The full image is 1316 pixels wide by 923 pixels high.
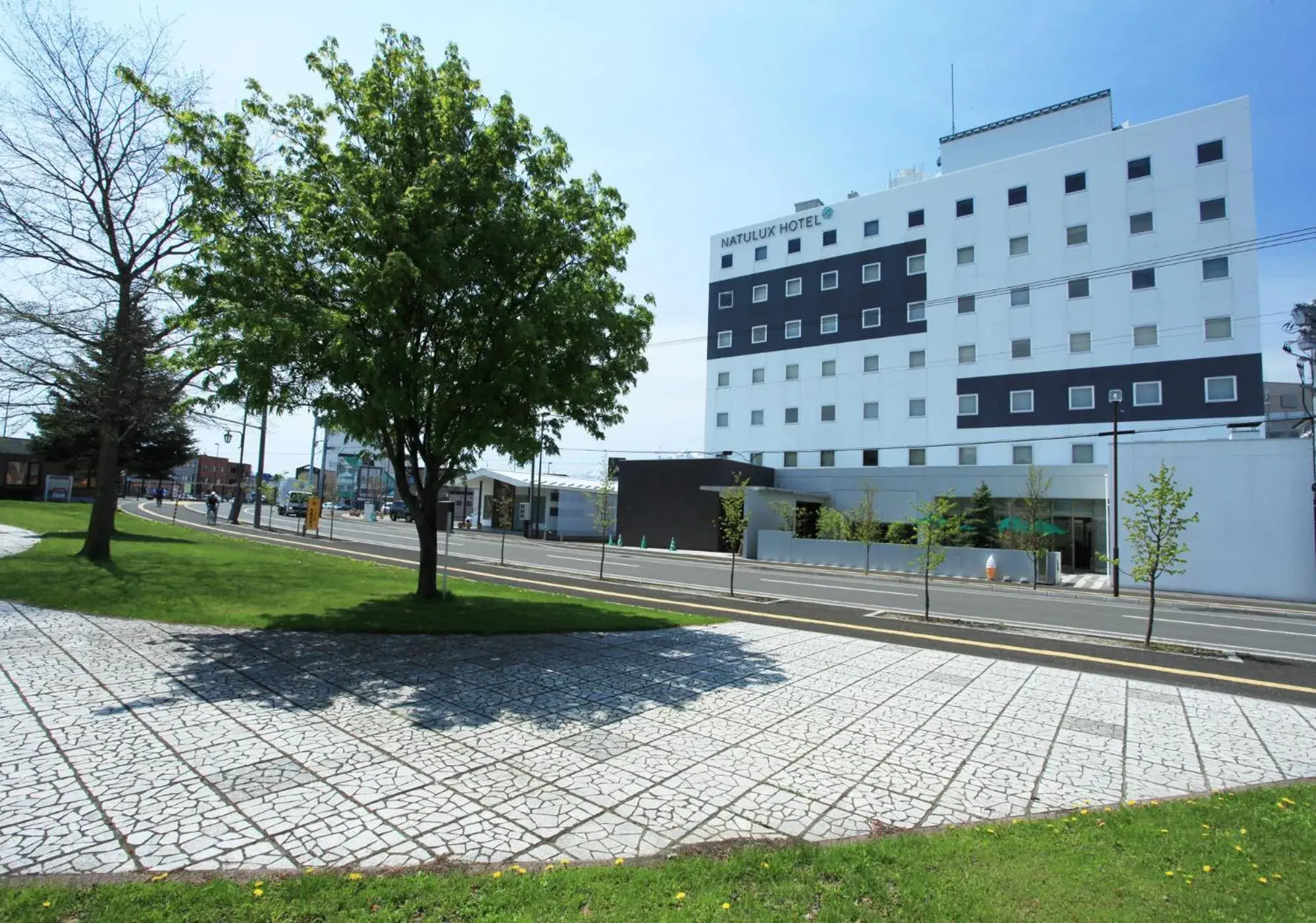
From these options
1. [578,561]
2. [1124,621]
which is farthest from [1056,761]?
[578,561]

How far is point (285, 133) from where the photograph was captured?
34.6 feet

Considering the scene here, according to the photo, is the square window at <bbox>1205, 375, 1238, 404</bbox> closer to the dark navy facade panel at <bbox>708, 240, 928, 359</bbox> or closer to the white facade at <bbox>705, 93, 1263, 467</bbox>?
the white facade at <bbox>705, 93, 1263, 467</bbox>

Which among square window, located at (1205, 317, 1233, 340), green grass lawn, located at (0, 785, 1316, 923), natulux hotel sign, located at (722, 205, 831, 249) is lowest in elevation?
green grass lawn, located at (0, 785, 1316, 923)

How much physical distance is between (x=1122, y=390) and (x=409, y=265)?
38.1 metres

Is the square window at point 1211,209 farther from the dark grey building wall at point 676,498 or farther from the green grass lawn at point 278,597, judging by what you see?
the green grass lawn at point 278,597

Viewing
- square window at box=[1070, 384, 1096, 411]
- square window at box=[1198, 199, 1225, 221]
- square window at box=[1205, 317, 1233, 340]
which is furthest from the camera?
square window at box=[1070, 384, 1096, 411]

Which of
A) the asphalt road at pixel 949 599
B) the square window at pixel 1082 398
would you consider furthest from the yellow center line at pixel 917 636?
the square window at pixel 1082 398

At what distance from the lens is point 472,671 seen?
7992 mm

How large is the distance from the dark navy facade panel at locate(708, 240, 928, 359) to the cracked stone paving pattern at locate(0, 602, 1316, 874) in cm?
3736

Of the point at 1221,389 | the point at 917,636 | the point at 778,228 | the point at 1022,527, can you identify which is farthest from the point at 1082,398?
the point at 917,636

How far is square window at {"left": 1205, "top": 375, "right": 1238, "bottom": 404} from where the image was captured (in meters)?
32.2

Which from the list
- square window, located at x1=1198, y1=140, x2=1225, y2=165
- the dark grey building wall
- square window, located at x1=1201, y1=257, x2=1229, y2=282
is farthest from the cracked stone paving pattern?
square window, located at x1=1198, y1=140, x2=1225, y2=165

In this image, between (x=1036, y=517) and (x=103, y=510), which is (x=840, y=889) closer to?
(x=103, y=510)

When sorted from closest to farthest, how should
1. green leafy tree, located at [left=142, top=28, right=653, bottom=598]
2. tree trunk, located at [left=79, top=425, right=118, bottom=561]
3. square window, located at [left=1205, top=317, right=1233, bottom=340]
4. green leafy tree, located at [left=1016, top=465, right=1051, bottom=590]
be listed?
green leafy tree, located at [left=142, top=28, right=653, bottom=598], tree trunk, located at [left=79, top=425, right=118, bottom=561], green leafy tree, located at [left=1016, top=465, right=1051, bottom=590], square window, located at [left=1205, top=317, right=1233, bottom=340]
